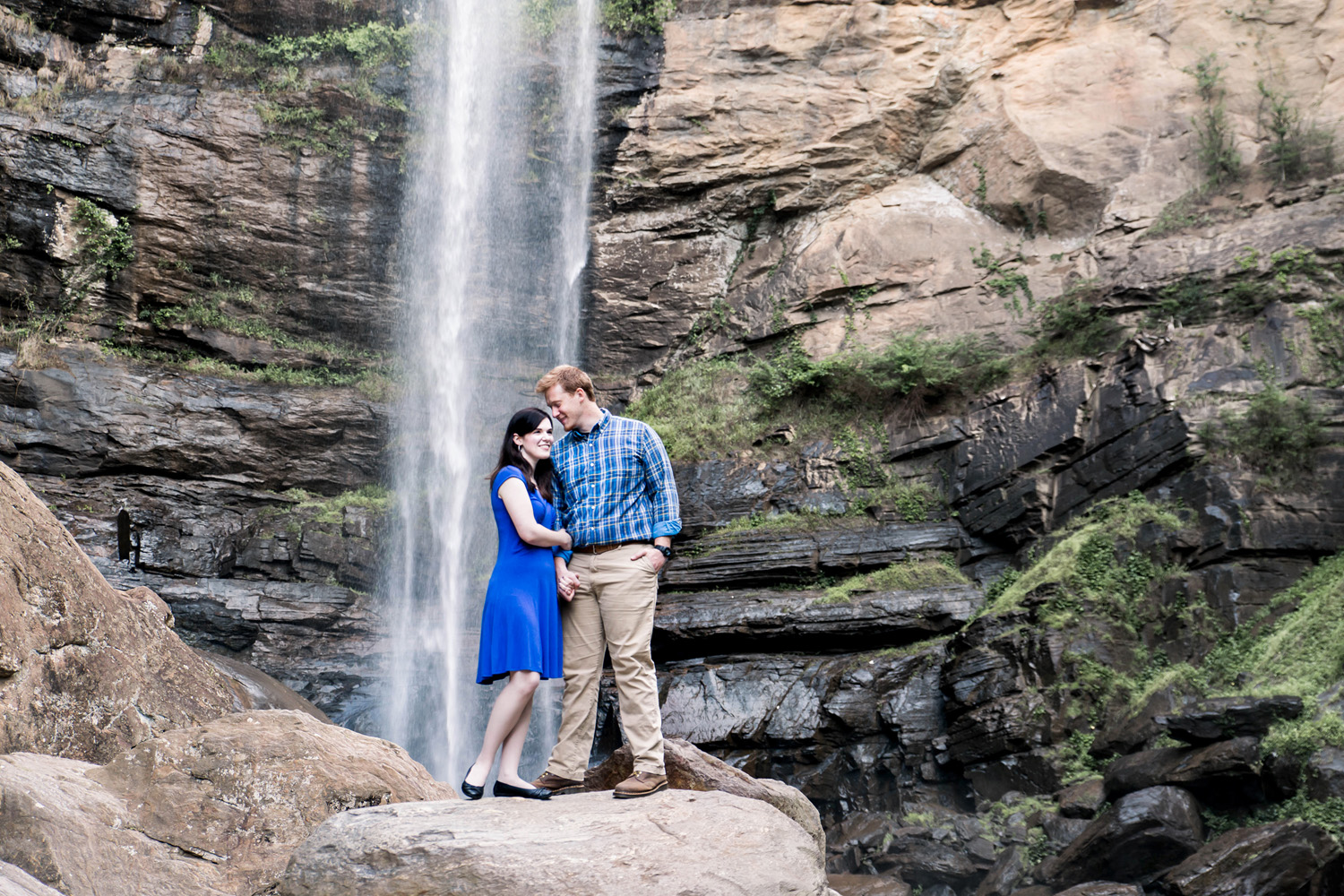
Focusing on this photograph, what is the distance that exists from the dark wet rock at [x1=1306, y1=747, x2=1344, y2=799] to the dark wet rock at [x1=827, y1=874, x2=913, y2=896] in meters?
2.82

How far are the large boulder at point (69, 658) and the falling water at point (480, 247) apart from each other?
9.10 meters

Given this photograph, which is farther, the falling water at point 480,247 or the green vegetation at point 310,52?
the green vegetation at point 310,52

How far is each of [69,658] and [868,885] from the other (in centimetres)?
570

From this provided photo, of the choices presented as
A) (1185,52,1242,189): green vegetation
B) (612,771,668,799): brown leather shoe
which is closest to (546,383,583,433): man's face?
(612,771,668,799): brown leather shoe

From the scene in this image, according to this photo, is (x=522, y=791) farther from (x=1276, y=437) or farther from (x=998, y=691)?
(x=1276, y=437)

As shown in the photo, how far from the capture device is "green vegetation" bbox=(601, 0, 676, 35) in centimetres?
1769

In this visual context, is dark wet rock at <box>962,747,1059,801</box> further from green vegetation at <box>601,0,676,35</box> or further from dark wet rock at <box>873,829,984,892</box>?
green vegetation at <box>601,0,676,35</box>

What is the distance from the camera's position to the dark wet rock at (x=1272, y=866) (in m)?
5.87

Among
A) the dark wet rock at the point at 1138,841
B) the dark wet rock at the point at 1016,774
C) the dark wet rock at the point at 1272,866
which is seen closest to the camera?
the dark wet rock at the point at 1272,866

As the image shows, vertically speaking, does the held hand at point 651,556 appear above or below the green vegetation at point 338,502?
above

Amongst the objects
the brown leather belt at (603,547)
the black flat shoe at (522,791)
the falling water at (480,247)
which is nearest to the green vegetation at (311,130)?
the falling water at (480,247)

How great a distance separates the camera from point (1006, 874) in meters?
7.36

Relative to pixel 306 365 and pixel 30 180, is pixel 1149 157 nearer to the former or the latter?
pixel 306 365

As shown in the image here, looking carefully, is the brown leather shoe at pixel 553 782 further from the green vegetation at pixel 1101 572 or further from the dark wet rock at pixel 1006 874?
the green vegetation at pixel 1101 572
